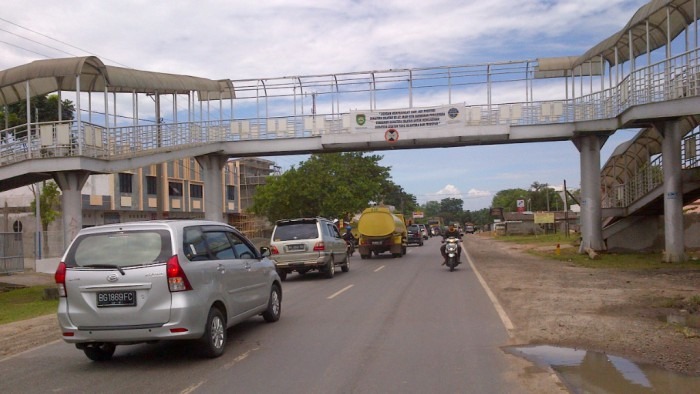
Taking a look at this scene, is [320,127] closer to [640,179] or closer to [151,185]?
[640,179]

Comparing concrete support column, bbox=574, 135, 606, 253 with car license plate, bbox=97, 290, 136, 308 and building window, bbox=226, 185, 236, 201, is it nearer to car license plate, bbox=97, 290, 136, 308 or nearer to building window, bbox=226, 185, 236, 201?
car license plate, bbox=97, 290, 136, 308

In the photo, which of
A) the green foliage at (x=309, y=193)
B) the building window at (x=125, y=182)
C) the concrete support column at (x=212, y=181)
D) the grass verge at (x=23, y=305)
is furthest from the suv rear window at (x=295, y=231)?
the building window at (x=125, y=182)

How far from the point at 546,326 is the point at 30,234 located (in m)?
34.8

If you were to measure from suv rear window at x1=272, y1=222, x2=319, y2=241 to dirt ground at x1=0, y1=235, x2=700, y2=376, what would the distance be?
5.63 metres

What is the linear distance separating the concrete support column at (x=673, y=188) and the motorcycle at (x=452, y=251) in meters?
7.83

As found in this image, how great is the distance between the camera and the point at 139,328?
7.70 metres

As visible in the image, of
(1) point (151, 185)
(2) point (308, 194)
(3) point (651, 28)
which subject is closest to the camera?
(3) point (651, 28)

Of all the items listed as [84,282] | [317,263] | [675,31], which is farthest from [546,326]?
[675,31]

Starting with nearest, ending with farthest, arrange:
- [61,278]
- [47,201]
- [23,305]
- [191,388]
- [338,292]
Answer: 1. [191,388]
2. [61,278]
3. [338,292]
4. [23,305]
5. [47,201]

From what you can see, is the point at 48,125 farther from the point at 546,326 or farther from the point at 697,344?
the point at 697,344

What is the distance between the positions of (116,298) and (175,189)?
51356 millimetres

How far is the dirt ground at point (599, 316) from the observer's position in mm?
8594

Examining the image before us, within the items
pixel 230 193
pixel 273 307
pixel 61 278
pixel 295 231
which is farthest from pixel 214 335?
pixel 230 193

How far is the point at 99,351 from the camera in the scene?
848 centimetres
